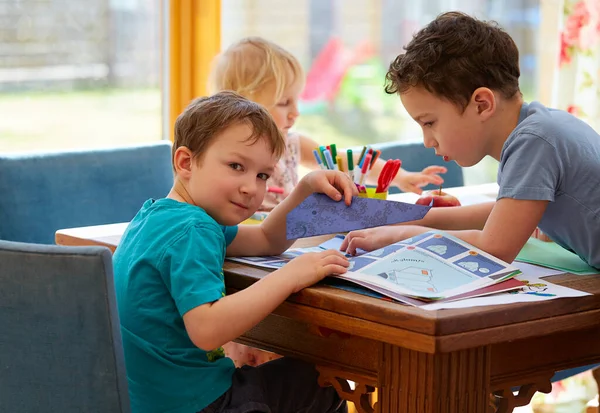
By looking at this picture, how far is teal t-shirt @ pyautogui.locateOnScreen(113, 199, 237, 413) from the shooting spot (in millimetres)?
1354

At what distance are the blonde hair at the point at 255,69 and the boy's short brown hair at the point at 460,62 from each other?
2.56 ft

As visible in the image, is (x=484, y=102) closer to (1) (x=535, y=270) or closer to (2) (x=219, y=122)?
(1) (x=535, y=270)

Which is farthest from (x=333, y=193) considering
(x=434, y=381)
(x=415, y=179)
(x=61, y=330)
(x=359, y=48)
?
(x=359, y=48)

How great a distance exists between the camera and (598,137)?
157cm

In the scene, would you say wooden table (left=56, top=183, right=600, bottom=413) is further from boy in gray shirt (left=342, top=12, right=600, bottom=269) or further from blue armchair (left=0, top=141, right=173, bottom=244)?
blue armchair (left=0, top=141, right=173, bottom=244)

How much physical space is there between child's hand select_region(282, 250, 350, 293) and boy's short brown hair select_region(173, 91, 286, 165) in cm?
24

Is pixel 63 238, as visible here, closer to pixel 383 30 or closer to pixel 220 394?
pixel 220 394

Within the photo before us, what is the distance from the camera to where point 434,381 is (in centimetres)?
121

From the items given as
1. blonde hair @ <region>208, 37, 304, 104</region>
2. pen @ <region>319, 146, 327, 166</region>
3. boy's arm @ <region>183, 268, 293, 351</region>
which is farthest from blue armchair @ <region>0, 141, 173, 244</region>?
boy's arm @ <region>183, 268, 293, 351</region>

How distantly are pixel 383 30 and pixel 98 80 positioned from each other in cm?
128

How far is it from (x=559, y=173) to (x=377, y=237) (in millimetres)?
321

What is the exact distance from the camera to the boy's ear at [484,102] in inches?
61.6

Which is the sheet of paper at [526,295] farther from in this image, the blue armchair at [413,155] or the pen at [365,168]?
the blue armchair at [413,155]

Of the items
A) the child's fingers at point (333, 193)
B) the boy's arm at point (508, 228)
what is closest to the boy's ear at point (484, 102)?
the boy's arm at point (508, 228)
